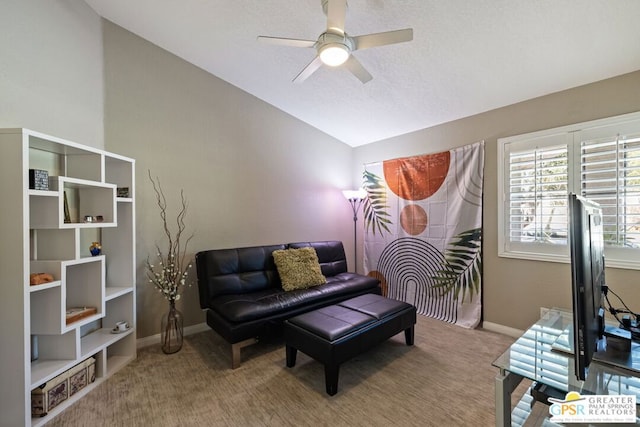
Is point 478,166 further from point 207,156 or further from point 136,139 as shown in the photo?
point 136,139

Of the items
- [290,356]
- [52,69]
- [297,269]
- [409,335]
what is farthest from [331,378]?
[52,69]

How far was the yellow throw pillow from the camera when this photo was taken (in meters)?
3.10

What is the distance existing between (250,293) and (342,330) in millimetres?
1283

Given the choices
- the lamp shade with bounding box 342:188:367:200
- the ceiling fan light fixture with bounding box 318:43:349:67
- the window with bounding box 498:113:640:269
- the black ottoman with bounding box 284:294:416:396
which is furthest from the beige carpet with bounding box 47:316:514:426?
the ceiling fan light fixture with bounding box 318:43:349:67

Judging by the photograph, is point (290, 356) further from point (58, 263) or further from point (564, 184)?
point (564, 184)

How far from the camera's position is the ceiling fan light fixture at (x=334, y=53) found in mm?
1747

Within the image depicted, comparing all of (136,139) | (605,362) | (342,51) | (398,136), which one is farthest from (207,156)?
(605,362)

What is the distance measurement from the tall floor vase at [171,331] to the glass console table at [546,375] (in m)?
2.61

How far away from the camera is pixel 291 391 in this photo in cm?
200

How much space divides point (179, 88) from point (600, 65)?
12.8 ft

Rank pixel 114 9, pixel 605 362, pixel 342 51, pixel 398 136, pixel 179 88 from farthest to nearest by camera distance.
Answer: pixel 398 136, pixel 179 88, pixel 114 9, pixel 342 51, pixel 605 362

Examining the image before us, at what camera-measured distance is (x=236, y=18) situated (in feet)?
7.50

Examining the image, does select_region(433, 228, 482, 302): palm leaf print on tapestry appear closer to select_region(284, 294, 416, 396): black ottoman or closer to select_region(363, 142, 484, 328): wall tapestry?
select_region(363, 142, 484, 328): wall tapestry

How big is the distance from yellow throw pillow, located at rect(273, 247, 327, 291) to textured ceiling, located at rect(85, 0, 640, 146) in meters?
1.92
